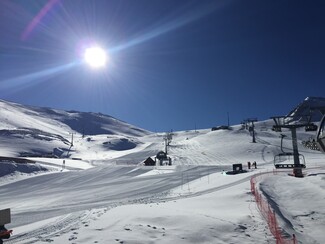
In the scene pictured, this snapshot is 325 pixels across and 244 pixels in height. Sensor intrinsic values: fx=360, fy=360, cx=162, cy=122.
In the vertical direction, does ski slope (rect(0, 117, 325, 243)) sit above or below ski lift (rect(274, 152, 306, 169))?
below

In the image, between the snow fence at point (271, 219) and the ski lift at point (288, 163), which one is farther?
the ski lift at point (288, 163)

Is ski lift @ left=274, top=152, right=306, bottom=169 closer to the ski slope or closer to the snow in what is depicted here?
the snow

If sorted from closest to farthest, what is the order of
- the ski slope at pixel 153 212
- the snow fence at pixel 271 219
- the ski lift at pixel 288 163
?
1. the ski slope at pixel 153 212
2. the snow fence at pixel 271 219
3. the ski lift at pixel 288 163

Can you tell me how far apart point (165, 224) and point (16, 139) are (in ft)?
420

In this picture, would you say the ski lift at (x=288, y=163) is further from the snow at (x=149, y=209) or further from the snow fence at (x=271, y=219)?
the snow fence at (x=271, y=219)

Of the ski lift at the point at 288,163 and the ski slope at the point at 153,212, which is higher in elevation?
the ski lift at the point at 288,163

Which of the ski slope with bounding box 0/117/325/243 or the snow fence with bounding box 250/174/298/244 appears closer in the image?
the ski slope with bounding box 0/117/325/243

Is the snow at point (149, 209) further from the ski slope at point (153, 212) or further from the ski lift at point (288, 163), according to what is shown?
the ski lift at point (288, 163)

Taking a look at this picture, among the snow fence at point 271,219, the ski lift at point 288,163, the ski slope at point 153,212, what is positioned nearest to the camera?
the ski slope at point 153,212

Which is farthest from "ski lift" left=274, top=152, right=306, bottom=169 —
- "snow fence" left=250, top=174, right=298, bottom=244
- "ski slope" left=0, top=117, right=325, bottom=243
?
"snow fence" left=250, top=174, right=298, bottom=244

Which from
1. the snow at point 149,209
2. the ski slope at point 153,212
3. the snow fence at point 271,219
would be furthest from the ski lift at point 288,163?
the snow fence at point 271,219

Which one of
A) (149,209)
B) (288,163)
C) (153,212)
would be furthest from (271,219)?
(288,163)

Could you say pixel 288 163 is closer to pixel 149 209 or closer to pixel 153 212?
pixel 149 209

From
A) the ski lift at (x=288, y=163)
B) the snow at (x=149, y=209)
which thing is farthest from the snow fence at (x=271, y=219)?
the ski lift at (x=288, y=163)
